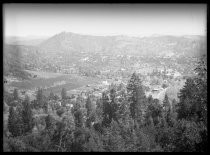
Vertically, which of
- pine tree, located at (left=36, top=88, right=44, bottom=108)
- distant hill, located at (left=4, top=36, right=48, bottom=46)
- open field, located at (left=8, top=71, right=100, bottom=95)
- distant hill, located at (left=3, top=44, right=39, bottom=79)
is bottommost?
pine tree, located at (left=36, top=88, right=44, bottom=108)

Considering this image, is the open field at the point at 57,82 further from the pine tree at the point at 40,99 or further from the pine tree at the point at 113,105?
the pine tree at the point at 113,105

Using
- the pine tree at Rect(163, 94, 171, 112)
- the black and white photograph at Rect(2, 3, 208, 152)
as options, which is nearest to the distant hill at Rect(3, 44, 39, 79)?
the black and white photograph at Rect(2, 3, 208, 152)

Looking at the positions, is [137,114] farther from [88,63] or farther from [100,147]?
[100,147]

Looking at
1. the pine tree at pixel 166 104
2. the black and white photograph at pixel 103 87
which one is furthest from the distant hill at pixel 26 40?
the pine tree at pixel 166 104

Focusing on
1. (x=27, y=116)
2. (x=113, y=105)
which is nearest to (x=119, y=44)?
(x=113, y=105)

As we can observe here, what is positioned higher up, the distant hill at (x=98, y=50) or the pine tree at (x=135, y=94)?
the distant hill at (x=98, y=50)

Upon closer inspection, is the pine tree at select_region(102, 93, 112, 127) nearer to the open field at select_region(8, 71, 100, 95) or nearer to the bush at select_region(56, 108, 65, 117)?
the open field at select_region(8, 71, 100, 95)

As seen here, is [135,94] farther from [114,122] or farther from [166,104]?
[114,122]
